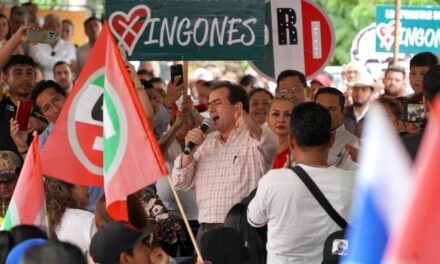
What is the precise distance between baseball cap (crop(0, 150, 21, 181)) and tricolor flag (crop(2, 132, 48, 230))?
188 centimetres

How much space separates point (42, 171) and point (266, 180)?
136 cm

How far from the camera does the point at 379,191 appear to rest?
4.34 m

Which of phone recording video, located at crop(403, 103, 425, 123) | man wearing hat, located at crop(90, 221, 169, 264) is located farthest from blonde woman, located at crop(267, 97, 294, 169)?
man wearing hat, located at crop(90, 221, 169, 264)

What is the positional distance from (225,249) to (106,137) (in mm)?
955

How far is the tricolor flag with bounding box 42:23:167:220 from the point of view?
7117 millimetres

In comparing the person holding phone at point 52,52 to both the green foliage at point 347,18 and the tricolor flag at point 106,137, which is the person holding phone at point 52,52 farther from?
the tricolor flag at point 106,137

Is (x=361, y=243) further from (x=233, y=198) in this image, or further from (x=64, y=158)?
(x=233, y=198)

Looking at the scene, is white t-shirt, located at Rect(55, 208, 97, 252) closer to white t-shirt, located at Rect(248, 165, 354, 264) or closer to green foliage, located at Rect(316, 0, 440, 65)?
white t-shirt, located at Rect(248, 165, 354, 264)

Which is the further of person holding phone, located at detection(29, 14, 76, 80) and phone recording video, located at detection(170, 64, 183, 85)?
person holding phone, located at detection(29, 14, 76, 80)

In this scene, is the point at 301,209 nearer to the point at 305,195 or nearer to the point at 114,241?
the point at 305,195

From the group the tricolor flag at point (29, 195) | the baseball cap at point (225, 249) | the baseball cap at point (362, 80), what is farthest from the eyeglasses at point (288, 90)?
the tricolor flag at point (29, 195)

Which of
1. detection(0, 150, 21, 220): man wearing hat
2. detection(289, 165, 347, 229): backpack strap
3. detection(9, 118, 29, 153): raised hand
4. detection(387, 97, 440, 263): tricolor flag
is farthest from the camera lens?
detection(9, 118, 29, 153): raised hand

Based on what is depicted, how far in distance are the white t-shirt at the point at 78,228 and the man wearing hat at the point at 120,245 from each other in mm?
1321

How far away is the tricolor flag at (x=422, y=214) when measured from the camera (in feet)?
13.4
